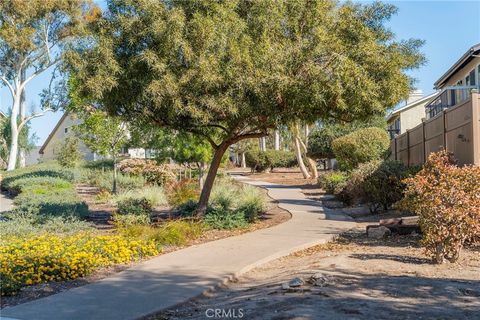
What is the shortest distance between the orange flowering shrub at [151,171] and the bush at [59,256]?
1682cm

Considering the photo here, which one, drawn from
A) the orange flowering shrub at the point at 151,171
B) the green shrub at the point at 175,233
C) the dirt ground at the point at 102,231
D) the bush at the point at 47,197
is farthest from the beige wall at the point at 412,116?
the green shrub at the point at 175,233

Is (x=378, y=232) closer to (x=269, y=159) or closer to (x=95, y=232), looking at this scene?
(x=95, y=232)

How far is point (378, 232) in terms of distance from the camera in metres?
12.0

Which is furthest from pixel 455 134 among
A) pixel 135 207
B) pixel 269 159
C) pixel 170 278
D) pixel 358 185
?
pixel 269 159

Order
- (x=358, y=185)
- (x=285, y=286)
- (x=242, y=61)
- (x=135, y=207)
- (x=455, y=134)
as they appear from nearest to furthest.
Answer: (x=285, y=286), (x=242, y=61), (x=455, y=134), (x=135, y=207), (x=358, y=185)

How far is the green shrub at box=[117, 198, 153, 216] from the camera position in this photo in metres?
15.5

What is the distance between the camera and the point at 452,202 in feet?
28.1

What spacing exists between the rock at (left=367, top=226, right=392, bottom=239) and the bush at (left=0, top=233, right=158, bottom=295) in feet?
15.8

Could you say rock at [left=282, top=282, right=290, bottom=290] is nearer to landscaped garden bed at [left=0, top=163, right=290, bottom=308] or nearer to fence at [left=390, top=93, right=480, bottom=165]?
landscaped garden bed at [left=0, top=163, right=290, bottom=308]

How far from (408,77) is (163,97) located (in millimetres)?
6078

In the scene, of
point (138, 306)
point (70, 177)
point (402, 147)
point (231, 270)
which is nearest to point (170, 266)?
point (231, 270)

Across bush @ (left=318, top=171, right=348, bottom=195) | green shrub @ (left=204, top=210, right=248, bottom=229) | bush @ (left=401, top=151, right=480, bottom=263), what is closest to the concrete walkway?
green shrub @ (left=204, top=210, right=248, bottom=229)

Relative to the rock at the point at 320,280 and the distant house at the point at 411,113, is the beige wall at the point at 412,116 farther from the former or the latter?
the rock at the point at 320,280

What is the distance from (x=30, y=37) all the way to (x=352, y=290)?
37.4 m
